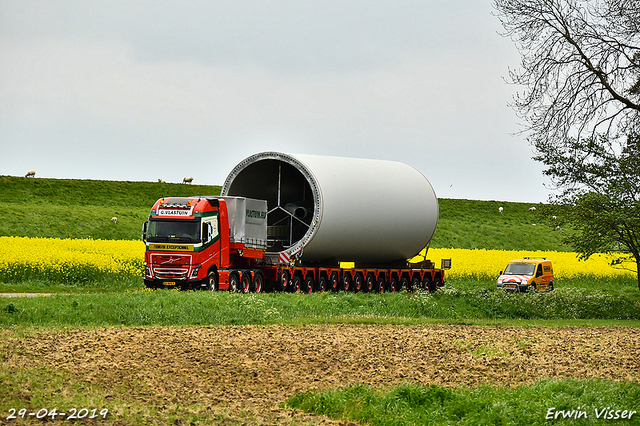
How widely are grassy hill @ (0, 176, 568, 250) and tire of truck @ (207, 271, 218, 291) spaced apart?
2689 centimetres

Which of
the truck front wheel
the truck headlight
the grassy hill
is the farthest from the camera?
the grassy hill

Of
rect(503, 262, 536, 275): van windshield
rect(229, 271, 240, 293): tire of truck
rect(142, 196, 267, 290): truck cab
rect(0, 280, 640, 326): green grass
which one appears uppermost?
rect(142, 196, 267, 290): truck cab

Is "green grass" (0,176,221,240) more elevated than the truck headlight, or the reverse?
"green grass" (0,176,221,240)

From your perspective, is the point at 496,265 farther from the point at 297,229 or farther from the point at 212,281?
the point at 212,281

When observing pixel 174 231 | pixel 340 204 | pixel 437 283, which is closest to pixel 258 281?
pixel 174 231

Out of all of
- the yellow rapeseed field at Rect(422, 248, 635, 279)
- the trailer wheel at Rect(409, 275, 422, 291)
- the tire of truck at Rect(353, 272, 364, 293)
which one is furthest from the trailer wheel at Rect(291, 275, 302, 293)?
the yellow rapeseed field at Rect(422, 248, 635, 279)

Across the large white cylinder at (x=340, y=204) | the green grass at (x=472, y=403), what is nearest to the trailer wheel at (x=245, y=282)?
the large white cylinder at (x=340, y=204)

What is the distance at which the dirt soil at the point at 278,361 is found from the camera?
37.2ft

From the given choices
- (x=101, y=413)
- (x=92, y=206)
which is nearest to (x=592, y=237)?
(x=101, y=413)

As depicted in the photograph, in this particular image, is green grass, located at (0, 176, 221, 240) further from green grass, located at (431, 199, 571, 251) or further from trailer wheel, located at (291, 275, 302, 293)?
trailer wheel, located at (291, 275, 302, 293)

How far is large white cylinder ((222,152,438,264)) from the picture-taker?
97.3 ft

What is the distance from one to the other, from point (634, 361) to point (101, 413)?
389 inches

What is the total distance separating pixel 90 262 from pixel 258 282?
715 centimetres

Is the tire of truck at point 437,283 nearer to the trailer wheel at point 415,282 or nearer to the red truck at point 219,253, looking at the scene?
the trailer wheel at point 415,282
